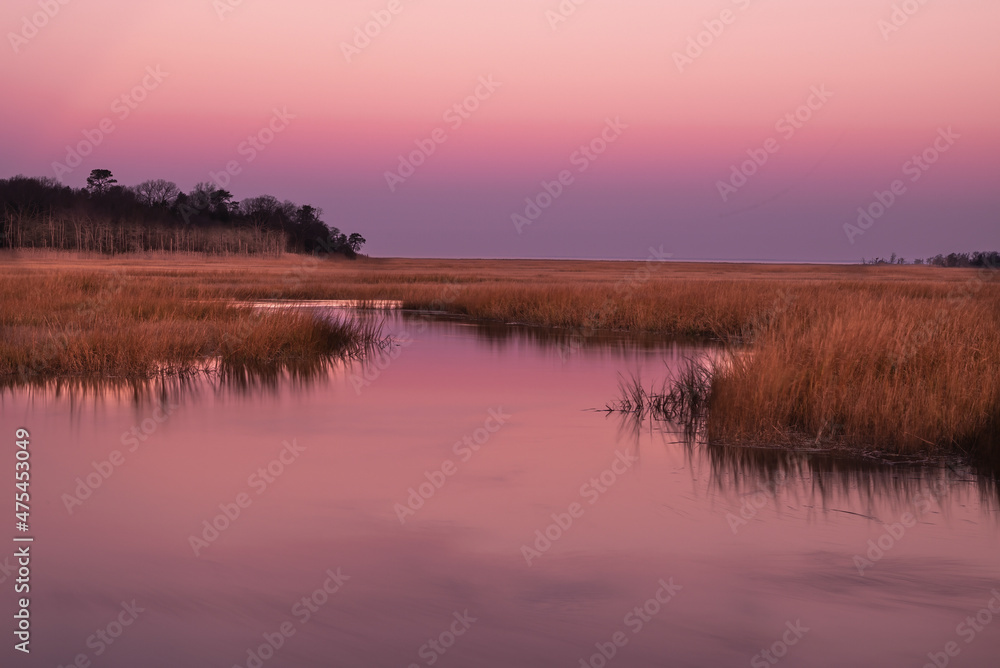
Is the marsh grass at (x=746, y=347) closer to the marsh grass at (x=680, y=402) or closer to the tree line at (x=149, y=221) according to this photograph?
the marsh grass at (x=680, y=402)

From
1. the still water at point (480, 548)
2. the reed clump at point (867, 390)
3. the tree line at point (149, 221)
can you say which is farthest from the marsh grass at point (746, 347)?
the tree line at point (149, 221)

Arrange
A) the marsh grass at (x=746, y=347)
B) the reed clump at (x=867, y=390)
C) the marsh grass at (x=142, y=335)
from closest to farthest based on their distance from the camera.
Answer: the reed clump at (x=867, y=390) < the marsh grass at (x=746, y=347) < the marsh grass at (x=142, y=335)

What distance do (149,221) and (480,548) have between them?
8850 centimetres

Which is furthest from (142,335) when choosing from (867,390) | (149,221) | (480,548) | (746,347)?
(149,221)

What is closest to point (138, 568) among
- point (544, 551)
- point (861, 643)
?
point (544, 551)

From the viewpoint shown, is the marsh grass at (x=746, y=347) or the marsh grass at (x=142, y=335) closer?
the marsh grass at (x=746, y=347)

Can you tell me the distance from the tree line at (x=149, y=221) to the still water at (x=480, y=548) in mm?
74956

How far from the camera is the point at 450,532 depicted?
247 inches

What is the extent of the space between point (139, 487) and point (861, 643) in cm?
572

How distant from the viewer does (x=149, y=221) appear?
86.9 m

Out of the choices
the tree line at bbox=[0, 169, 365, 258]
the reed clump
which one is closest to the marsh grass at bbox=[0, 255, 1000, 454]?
the reed clump

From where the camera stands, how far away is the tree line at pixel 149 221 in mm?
78000

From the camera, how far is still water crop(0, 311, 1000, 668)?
174 inches

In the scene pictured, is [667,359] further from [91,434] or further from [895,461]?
[91,434]
